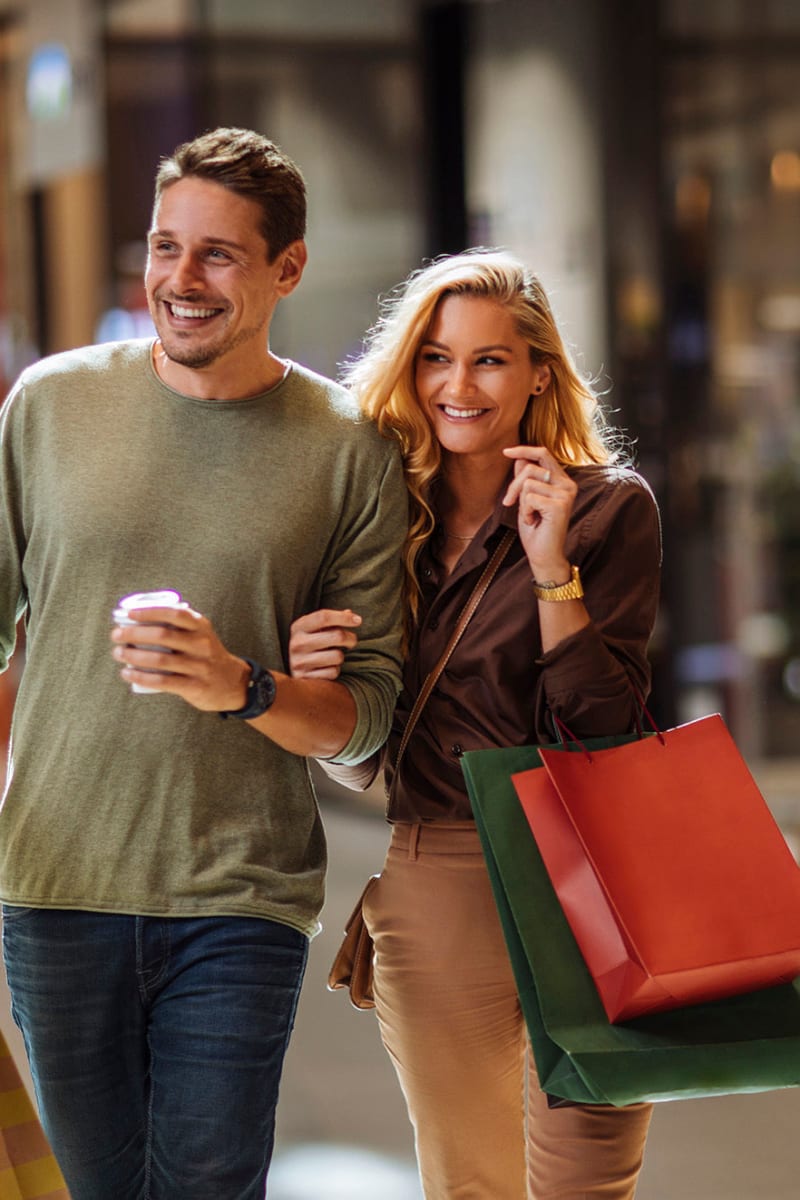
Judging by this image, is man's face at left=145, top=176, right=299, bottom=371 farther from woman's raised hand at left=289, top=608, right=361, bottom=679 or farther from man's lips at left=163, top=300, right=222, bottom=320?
woman's raised hand at left=289, top=608, right=361, bottom=679

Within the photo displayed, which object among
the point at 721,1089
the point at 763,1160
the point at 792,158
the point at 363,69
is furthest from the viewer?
the point at 363,69

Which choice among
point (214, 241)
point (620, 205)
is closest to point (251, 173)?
point (214, 241)

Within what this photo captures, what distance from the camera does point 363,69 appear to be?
793cm

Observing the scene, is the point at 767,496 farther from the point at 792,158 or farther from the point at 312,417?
the point at 312,417

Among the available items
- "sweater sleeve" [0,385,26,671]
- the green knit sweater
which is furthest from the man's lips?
"sweater sleeve" [0,385,26,671]

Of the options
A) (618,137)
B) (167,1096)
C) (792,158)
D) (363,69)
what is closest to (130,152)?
(363,69)

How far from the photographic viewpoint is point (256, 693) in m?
2.22

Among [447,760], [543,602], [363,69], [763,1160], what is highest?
[363,69]

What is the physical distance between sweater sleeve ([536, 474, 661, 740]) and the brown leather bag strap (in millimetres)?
133

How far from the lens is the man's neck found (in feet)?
8.06

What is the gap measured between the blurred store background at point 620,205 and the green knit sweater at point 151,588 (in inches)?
156

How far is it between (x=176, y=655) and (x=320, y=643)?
344mm

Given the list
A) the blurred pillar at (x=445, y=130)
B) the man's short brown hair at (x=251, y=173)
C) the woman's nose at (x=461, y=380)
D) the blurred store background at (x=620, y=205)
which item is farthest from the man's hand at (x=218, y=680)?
the blurred pillar at (x=445, y=130)

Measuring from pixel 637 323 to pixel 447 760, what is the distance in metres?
4.90
